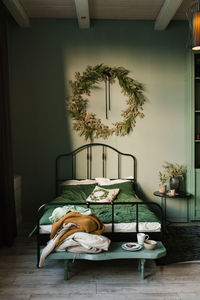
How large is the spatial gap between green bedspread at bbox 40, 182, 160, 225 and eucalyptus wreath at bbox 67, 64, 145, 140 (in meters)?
0.78

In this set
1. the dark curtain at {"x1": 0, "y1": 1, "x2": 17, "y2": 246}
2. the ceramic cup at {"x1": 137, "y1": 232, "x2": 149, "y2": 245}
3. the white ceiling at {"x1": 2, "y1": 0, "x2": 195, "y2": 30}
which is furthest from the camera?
the white ceiling at {"x1": 2, "y1": 0, "x2": 195, "y2": 30}

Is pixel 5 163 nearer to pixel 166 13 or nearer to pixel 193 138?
pixel 193 138

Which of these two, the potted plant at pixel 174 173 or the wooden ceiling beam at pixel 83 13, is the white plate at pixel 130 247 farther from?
the wooden ceiling beam at pixel 83 13

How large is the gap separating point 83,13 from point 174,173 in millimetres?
2491

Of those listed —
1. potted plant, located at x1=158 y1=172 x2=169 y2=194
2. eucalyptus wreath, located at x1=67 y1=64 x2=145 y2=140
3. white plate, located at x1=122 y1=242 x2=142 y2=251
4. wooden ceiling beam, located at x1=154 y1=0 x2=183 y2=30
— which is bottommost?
white plate, located at x1=122 y1=242 x2=142 y2=251

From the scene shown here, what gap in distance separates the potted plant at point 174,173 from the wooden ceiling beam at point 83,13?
90.4 inches

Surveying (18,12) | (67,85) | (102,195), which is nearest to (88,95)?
(67,85)

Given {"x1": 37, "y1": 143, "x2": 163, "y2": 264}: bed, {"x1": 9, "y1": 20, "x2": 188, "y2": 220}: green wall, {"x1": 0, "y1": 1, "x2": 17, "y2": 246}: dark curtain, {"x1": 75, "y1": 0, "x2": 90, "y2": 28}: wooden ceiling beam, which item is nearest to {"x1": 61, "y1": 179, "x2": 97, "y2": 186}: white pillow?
{"x1": 37, "y1": 143, "x2": 163, "y2": 264}: bed

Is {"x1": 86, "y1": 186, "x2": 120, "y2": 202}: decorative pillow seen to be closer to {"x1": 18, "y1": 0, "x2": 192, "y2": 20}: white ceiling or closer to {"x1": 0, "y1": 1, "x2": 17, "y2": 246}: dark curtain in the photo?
{"x1": 0, "y1": 1, "x2": 17, "y2": 246}: dark curtain

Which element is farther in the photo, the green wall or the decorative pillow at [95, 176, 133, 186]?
the green wall

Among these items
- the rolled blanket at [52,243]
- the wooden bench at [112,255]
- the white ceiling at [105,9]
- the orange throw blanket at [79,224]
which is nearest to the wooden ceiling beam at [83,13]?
the white ceiling at [105,9]

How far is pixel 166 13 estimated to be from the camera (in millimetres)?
3742

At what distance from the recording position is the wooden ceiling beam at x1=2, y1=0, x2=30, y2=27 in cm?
346

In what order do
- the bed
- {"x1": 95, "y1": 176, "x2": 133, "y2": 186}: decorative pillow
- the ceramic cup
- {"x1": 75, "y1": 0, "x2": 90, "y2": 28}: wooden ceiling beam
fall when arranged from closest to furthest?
the ceramic cup
{"x1": 75, "y1": 0, "x2": 90, "y2": 28}: wooden ceiling beam
the bed
{"x1": 95, "y1": 176, "x2": 133, "y2": 186}: decorative pillow
